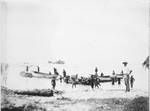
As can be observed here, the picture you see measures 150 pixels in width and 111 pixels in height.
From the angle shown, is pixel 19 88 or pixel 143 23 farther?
pixel 143 23

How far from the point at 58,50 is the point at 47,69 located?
0.14 metres

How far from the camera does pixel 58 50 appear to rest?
179cm

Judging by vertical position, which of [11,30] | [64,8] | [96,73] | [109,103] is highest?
[64,8]

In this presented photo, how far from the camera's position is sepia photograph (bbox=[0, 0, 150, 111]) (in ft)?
5.77

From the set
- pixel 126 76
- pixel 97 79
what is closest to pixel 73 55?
pixel 97 79

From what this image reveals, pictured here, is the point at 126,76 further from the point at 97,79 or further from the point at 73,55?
the point at 73,55

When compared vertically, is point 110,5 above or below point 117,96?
above

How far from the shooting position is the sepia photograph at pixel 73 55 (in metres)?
1.76

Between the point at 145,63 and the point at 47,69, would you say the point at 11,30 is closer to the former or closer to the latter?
the point at 47,69

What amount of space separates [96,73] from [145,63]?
0.34 m

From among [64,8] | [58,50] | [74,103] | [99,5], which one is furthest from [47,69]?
[99,5]

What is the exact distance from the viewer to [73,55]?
70.7 inches

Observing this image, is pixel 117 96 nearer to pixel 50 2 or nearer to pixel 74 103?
pixel 74 103

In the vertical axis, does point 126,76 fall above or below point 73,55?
below
